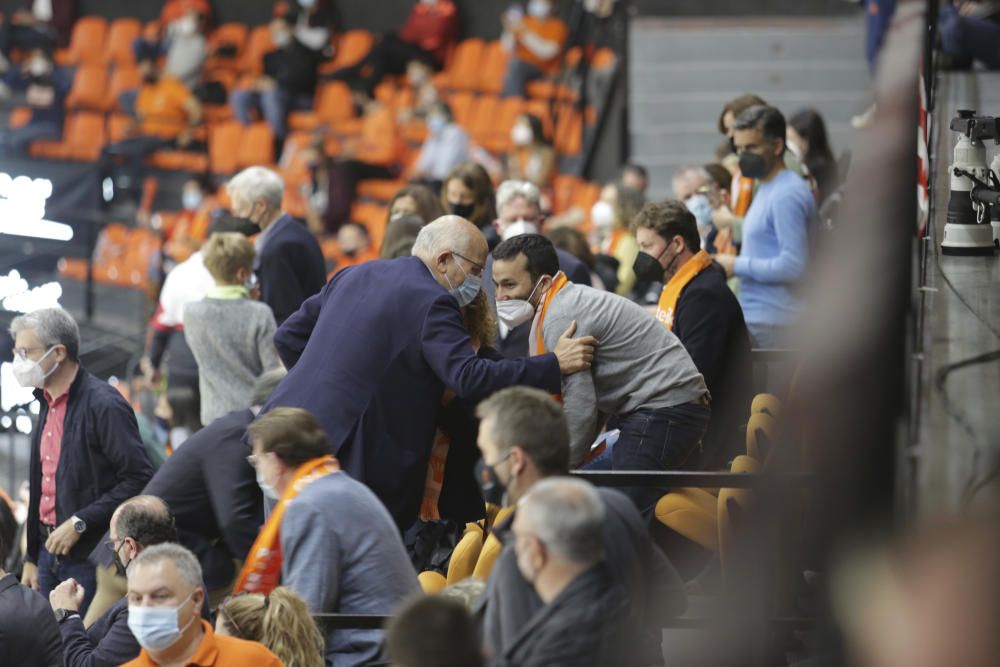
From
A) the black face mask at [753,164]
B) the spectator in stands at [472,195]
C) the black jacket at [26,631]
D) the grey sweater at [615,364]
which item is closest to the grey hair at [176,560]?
the black jacket at [26,631]

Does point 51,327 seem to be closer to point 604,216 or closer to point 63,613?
point 63,613

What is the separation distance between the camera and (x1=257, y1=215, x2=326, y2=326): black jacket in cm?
716

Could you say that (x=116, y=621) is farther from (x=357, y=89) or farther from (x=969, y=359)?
(x=357, y=89)

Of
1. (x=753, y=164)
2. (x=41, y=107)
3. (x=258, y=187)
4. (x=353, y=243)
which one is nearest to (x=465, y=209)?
(x=258, y=187)

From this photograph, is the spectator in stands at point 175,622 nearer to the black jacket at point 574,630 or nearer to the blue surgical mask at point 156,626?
the blue surgical mask at point 156,626

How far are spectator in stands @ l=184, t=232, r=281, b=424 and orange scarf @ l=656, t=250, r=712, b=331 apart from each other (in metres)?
1.94

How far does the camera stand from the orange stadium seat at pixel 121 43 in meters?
18.8

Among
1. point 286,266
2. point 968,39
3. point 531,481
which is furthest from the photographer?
point 968,39

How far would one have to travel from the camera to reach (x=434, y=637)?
3197mm

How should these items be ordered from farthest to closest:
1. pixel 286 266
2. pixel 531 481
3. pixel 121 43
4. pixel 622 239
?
pixel 121 43 → pixel 622 239 → pixel 286 266 → pixel 531 481

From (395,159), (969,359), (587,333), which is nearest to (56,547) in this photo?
(587,333)

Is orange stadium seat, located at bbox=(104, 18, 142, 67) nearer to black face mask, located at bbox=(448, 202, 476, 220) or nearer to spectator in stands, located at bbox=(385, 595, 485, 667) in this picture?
black face mask, located at bbox=(448, 202, 476, 220)

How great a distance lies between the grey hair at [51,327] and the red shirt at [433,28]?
11.0 m

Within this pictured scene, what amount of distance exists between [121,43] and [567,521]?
655 inches
